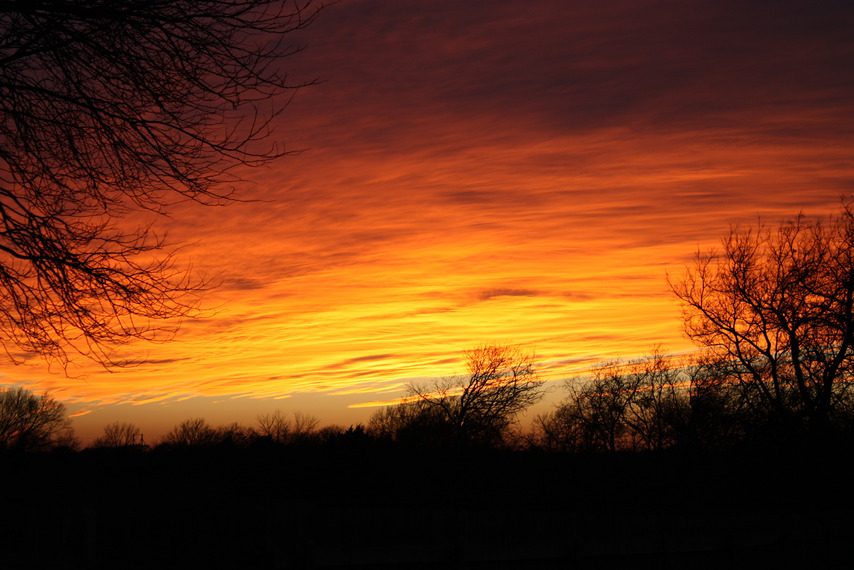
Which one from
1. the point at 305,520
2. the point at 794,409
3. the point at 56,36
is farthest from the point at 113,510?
the point at 794,409

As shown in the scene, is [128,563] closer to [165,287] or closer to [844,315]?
[165,287]

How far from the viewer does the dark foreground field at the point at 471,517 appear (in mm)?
8539

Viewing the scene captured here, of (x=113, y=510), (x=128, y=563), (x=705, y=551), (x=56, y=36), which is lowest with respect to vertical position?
(x=705, y=551)

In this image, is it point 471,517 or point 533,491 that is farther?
point 533,491

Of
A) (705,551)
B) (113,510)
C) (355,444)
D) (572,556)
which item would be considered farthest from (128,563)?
(355,444)

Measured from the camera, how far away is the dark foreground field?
8.54 meters

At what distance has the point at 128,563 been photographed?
9953 mm

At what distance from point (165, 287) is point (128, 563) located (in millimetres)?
6705

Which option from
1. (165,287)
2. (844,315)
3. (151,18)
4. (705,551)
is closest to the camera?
(151,18)

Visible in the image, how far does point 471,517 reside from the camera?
393 inches

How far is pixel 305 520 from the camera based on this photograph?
9750 mm

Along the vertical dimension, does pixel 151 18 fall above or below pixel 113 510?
above

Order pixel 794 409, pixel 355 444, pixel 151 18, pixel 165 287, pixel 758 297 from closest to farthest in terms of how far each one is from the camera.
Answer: pixel 151 18 < pixel 165 287 < pixel 794 409 < pixel 758 297 < pixel 355 444

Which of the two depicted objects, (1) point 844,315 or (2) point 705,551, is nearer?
(2) point 705,551
